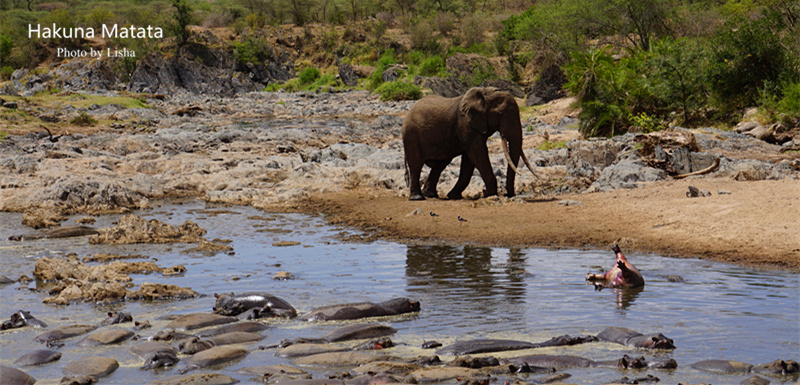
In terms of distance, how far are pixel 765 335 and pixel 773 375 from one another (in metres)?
1.35

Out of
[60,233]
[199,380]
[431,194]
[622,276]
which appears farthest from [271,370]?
[431,194]

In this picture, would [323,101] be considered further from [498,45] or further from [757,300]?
[757,300]

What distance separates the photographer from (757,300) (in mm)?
7938

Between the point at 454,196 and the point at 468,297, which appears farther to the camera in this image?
the point at 454,196

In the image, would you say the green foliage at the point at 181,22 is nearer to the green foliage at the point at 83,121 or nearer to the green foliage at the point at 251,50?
the green foliage at the point at 251,50

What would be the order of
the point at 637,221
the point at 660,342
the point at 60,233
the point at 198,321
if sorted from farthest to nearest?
the point at 60,233 < the point at 637,221 < the point at 198,321 < the point at 660,342

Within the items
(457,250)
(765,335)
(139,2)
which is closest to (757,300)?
(765,335)

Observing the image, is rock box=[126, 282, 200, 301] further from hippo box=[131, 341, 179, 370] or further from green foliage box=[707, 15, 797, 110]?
green foliage box=[707, 15, 797, 110]

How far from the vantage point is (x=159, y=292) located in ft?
28.3

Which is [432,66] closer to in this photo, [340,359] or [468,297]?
[468,297]

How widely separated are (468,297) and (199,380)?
384 cm

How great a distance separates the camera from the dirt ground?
10.5 m

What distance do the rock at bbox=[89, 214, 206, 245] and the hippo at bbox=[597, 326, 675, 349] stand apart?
26.1ft

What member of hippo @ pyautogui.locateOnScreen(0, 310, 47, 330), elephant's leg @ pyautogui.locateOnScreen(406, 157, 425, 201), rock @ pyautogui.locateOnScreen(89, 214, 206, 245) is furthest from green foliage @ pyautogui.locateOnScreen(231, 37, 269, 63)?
hippo @ pyautogui.locateOnScreen(0, 310, 47, 330)
